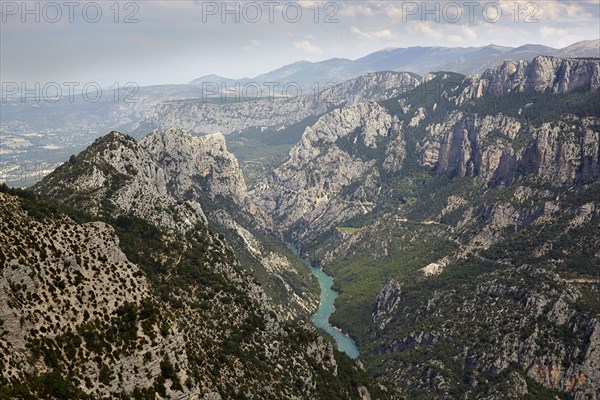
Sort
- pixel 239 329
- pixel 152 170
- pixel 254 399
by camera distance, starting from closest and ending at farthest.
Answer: pixel 254 399 → pixel 239 329 → pixel 152 170

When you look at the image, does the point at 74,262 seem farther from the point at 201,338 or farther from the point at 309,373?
the point at 309,373

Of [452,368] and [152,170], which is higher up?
[152,170]

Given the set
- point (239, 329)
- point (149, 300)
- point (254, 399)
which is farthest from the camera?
point (239, 329)

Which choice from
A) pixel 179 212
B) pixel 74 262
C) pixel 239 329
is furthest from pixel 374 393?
pixel 74 262

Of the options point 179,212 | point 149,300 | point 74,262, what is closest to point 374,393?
point 179,212

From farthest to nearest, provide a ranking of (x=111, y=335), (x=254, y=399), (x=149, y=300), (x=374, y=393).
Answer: (x=374, y=393) → (x=254, y=399) → (x=149, y=300) → (x=111, y=335)

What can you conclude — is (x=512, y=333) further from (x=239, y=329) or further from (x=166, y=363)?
(x=166, y=363)

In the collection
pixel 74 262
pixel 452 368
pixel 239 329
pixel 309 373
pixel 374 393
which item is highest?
pixel 74 262

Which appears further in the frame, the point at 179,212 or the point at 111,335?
the point at 179,212

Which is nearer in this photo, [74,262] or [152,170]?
[74,262]
